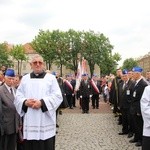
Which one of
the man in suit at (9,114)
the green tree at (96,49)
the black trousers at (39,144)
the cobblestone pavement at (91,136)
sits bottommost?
the cobblestone pavement at (91,136)

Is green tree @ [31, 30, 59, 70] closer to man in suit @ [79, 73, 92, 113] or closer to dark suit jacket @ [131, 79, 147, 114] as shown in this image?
man in suit @ [79, 73, 92, 113]

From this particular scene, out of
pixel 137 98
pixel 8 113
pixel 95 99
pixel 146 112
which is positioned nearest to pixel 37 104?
pixel 8 113

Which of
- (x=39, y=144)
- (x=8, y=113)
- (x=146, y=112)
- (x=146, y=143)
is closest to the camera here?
(x=146, y=112)

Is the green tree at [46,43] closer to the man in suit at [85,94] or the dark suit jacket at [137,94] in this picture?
the man in suit at [85,94]

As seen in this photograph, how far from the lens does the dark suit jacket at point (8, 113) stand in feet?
21.8

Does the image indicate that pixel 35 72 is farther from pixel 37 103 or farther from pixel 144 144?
pixel 144 144

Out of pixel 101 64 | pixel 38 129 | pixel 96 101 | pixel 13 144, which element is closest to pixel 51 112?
pixel 38 129

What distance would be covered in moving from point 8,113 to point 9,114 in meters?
0.03

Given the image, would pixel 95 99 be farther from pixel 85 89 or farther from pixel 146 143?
pixel 146 143

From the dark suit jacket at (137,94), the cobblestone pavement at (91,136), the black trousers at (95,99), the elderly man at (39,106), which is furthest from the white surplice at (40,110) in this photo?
the black trousers at (95,99)

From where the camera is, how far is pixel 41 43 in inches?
2707

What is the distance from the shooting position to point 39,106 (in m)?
5.81

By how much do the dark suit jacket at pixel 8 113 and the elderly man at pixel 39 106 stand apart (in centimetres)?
64

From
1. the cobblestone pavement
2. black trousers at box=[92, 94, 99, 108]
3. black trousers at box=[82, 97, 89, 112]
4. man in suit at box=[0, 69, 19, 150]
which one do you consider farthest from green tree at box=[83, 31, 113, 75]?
man in suit at box=[0, 69, 19, 150]
